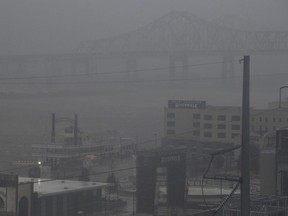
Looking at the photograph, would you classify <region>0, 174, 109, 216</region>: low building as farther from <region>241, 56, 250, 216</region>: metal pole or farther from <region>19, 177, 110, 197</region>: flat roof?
<region>241, 56, 250, 216</region>: metal pole

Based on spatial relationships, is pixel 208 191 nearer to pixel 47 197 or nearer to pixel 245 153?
pixel 47 197

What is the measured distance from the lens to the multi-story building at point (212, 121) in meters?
9.35

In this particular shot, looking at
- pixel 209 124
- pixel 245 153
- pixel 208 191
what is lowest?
Result: pixel 208 191

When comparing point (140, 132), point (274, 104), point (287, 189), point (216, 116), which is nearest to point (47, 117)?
point (140, 132)

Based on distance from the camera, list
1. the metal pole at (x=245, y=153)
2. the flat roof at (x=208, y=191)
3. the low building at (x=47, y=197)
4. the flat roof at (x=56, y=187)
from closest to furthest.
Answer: the metal pole at (x=245, y=153), the low building at (x=47, y=197), the flat roof at (x=56, y=187), the flat roof at (x=208, y=191)

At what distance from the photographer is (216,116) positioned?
10016 millimetres

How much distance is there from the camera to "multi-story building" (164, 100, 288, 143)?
30.7 feet

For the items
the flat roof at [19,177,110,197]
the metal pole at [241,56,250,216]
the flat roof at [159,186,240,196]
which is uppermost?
the metal pole at [241,56,250,216]

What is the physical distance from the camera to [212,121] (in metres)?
10.0

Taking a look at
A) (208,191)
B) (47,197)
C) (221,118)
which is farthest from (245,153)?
(221,118)

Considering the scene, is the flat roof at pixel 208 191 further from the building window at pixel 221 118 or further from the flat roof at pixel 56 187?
the building window at pixel 221 118

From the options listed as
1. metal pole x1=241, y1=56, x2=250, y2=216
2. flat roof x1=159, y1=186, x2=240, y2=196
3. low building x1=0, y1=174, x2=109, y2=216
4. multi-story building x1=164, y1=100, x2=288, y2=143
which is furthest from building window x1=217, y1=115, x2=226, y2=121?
metal pole x1=241, y1=56, x2=250, y2=216

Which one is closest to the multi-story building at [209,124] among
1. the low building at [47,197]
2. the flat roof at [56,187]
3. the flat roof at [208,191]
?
the flat roof at [208,191]

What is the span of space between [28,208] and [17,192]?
16 centimetres
